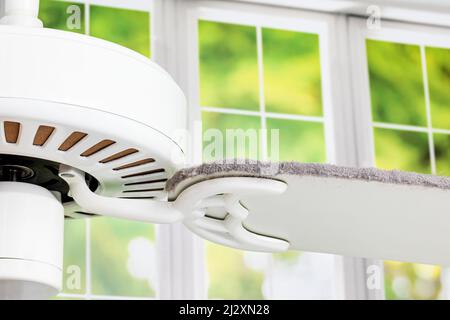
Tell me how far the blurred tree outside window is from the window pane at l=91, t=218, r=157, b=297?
0.56 metres

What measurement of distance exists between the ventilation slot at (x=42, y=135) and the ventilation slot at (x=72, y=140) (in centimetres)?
2

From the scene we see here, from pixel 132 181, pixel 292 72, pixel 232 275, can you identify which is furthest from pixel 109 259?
pixel 132 181

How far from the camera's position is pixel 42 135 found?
2.83 ft

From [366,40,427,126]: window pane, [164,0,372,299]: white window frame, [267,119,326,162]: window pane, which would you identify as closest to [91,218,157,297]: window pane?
[164,0,372,299]: white window frame

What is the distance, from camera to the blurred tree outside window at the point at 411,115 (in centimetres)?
217

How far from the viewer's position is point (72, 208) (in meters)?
1.04

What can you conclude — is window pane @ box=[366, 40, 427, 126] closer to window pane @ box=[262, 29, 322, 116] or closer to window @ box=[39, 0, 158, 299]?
window pane @ box=[262, 29, 322, 116]

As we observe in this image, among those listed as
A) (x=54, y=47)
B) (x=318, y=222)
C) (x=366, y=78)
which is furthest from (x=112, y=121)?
(x=366, y=78)

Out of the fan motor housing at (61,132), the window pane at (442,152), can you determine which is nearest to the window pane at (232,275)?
the window pane at (442,152)

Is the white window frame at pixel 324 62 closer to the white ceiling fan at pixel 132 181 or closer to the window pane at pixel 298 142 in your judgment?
the window pane at pixel 298 142
